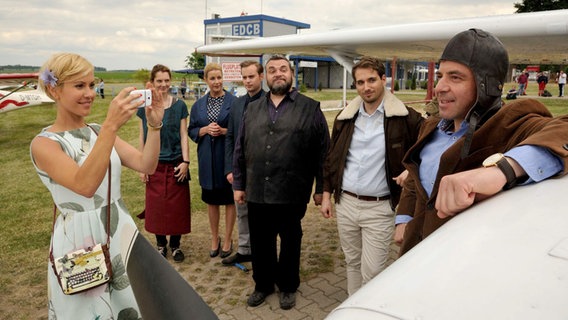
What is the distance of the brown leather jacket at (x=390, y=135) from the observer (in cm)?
297

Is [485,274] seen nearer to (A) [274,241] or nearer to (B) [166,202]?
(A) [274,241]

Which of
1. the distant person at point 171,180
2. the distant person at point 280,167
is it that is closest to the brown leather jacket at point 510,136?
the distant person at point 280,167

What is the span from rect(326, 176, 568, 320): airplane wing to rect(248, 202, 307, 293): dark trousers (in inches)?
103

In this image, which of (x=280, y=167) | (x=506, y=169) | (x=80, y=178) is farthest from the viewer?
(x=280, y=167)

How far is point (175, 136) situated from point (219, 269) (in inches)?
58.8

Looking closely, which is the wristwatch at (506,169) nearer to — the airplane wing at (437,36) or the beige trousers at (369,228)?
the beige trousers at (369,228)

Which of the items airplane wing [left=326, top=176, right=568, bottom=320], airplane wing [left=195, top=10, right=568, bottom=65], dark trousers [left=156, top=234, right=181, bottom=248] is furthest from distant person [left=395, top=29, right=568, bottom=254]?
dark trousers [left=156, top=234, right=181, bottom=248]

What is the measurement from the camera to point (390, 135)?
2.97 meters

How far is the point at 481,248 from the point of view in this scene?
847 millimetres

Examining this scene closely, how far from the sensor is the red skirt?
4.46 meters

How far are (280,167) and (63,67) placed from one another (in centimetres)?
186

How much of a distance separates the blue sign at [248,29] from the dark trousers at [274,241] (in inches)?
1052

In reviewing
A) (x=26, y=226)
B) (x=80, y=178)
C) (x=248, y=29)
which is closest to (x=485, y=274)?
(x=80, y=178)

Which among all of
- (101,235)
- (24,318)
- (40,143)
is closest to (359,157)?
(101,235)
